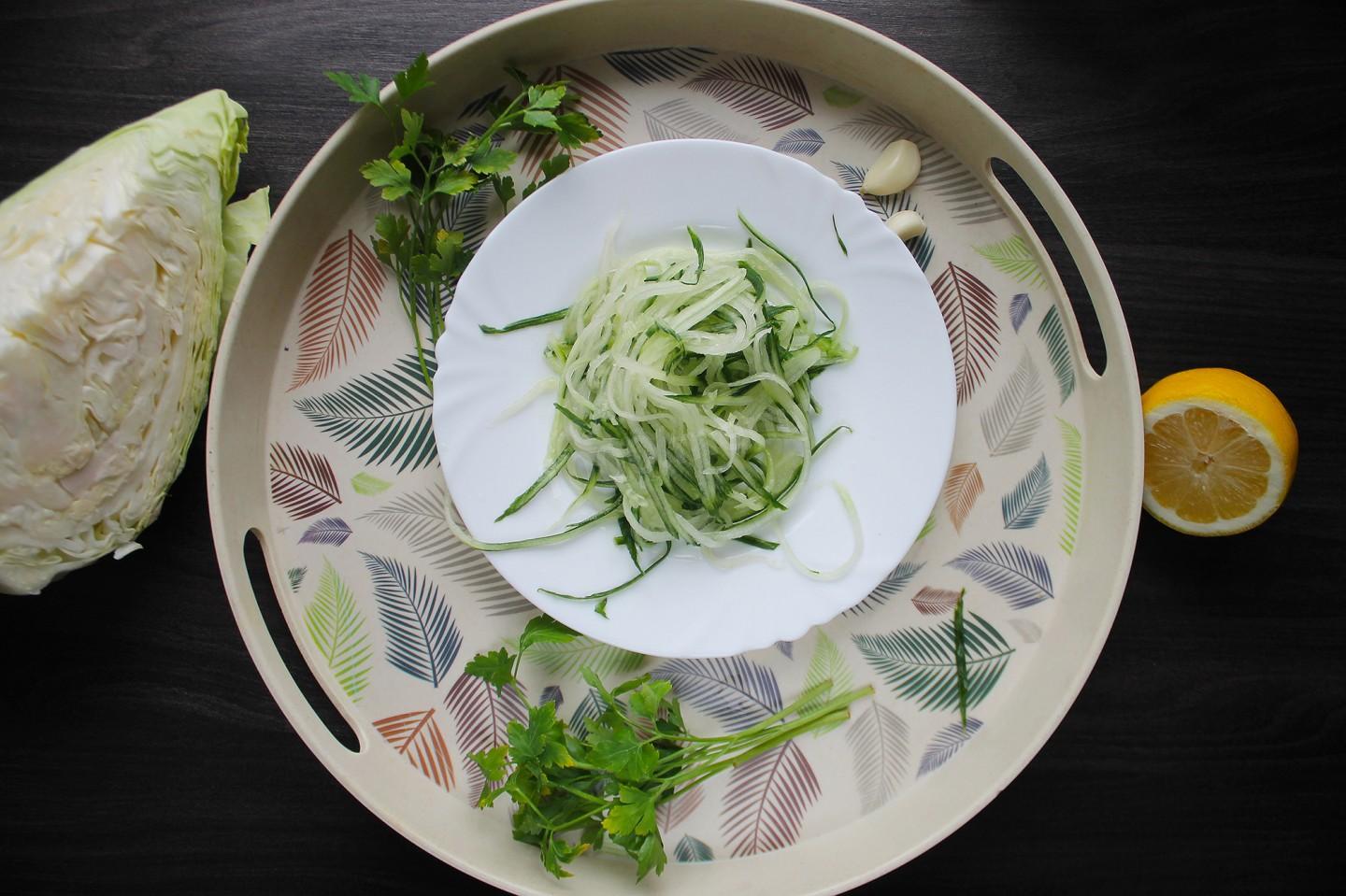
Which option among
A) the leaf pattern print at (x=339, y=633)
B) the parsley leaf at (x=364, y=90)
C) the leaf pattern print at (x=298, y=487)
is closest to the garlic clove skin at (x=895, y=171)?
the parsley leaf at (x=364, y=90)

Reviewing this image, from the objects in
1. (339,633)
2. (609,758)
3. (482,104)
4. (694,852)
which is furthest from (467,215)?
(694,852)

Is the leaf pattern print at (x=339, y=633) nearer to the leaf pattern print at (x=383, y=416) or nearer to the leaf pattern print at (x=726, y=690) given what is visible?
the leaf pattern print at (x=383, y=416)

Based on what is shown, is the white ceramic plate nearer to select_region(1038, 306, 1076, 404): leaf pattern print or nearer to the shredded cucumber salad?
the shredded cucumber salad

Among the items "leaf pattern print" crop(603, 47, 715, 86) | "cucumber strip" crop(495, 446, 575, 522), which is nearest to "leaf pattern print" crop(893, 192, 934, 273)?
"leaf pattern print" crop(603, 47, 715, 86)

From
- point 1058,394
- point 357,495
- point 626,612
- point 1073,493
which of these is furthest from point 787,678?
point 357,495

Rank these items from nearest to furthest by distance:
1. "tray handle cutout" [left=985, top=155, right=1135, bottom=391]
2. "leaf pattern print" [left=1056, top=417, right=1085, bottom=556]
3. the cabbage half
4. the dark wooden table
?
the cabbage half < "tray handle cutout" [left=985, top=155, right=1135, bottom=391] < "leaf pattern print" [left=1056, top=417, right=1085, bottom=556] < the dark wooden table
